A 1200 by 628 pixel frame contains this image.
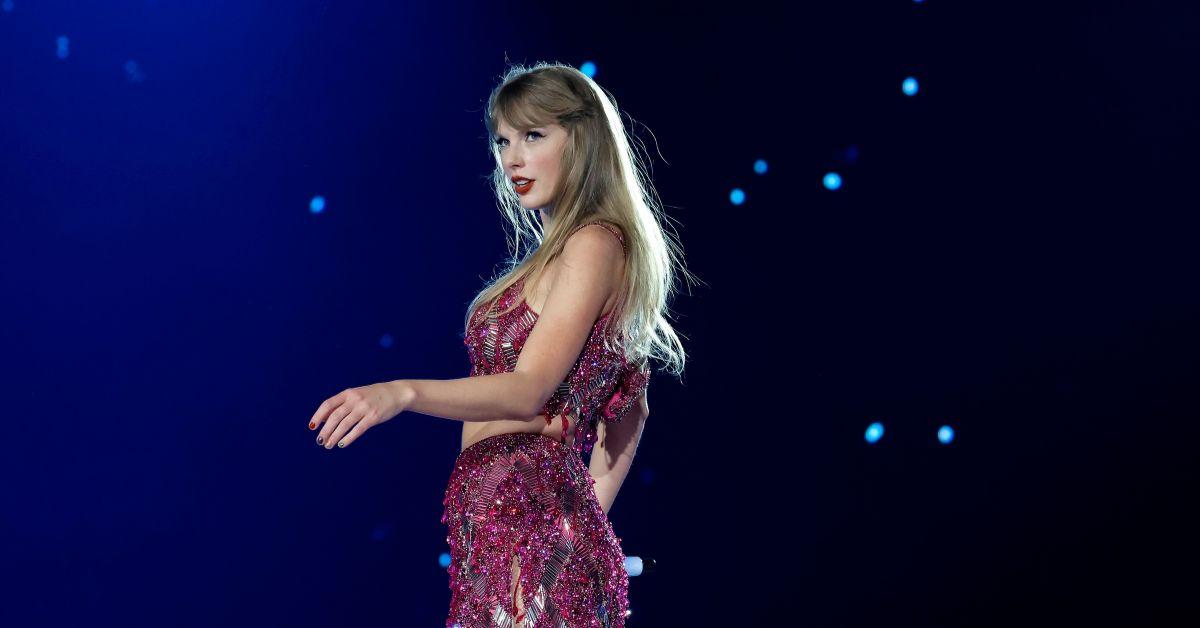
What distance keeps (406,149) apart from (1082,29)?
5.32 feet

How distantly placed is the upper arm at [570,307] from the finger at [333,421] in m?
0.29

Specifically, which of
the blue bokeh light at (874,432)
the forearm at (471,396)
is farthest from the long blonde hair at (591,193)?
the blue bokeh light at (874,432)

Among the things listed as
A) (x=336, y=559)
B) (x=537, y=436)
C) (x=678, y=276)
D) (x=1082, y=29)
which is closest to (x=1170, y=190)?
(x=1082, y=29)

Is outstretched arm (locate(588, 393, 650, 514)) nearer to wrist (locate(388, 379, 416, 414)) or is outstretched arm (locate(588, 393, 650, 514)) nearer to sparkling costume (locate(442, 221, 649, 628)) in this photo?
sparkling costume (locate(442, 221, 649, 628))

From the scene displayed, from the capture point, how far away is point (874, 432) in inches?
114

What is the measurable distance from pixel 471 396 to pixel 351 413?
17cm

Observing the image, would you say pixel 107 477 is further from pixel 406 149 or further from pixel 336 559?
pixel 406 149

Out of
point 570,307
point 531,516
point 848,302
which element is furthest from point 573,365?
point 848,302

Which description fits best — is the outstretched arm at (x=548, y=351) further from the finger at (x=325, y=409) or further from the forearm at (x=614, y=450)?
the forearm at (x=614, y=450)

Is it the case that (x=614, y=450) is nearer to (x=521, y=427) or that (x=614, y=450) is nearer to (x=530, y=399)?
(x=521, y=427)

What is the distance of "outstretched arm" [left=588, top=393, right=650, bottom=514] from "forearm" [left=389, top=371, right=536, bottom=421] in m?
0.52

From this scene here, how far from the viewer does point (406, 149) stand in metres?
2.60

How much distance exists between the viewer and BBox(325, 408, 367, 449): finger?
121cm

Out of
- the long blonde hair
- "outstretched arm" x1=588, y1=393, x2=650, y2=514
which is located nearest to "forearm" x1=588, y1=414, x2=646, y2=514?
"outstretched arm" x1=588, y1=393, x2=650, y2=514
